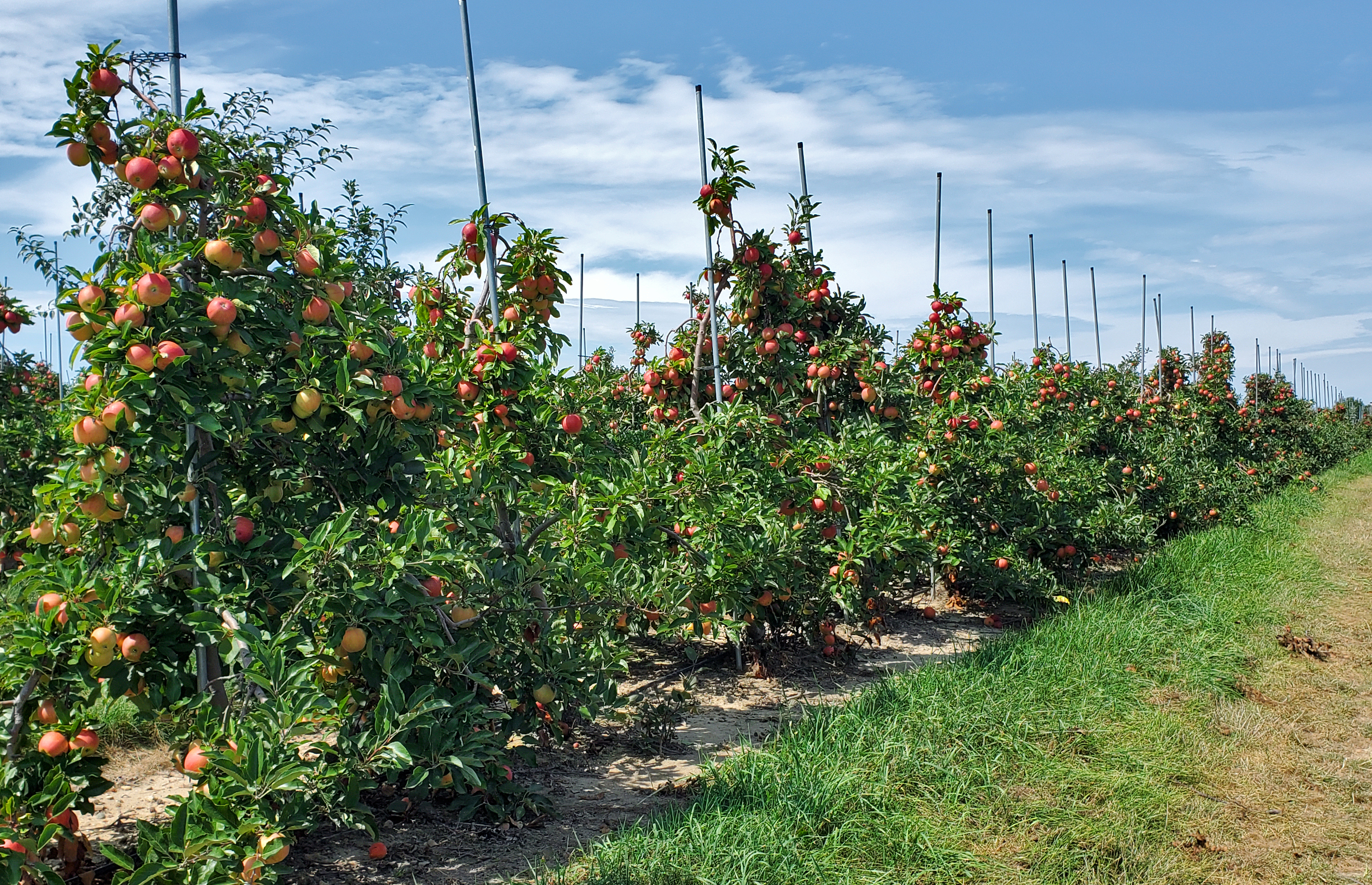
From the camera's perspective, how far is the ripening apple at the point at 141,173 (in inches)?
104

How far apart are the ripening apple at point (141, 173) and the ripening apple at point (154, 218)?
6cm

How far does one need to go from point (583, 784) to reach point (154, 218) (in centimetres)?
247

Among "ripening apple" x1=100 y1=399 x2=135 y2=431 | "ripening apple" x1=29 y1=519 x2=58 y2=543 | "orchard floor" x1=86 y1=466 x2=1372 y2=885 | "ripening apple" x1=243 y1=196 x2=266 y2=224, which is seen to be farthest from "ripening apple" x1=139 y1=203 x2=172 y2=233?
"orchard floor" x1=86 y1=466 x2=1372 y2=885

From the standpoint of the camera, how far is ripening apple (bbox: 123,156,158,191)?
2.65m

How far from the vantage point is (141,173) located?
266 cm

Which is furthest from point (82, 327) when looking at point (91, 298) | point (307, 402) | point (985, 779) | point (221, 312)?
point (985, 779)

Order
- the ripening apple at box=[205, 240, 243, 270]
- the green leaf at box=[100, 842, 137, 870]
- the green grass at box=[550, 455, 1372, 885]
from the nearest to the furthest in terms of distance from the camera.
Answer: the green leaf at box=[100, 842, 137, 870], the ripening apple at box=[205, 240, 243, 270], the green grass at box=[550, 455, 1372, 885]

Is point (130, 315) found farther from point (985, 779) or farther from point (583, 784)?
point (985, 779)

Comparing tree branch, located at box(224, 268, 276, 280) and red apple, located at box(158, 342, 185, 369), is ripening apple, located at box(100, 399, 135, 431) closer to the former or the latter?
red apple, located at box(158, 342, 185, 369)

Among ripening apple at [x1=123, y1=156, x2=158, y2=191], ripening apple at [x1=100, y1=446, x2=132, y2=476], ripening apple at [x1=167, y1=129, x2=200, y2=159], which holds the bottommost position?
ripening apple at [x1=100, y1=446, x2=132, y2=476]

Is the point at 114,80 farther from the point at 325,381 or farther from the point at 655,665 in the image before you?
the point at 655,665

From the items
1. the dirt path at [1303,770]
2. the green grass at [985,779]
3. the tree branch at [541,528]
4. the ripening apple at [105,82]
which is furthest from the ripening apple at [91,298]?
the dirt path at [1303,770]

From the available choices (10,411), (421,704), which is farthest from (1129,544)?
(10,411)

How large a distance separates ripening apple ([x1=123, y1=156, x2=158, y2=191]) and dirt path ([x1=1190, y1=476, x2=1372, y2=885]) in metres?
3.96
